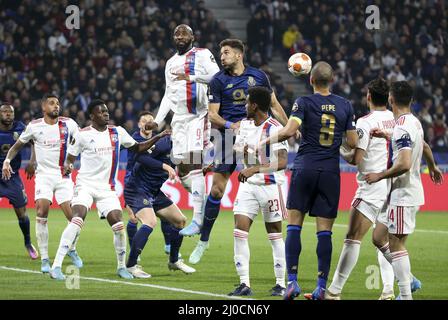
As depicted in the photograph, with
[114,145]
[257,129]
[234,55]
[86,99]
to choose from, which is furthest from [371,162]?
[86,99]

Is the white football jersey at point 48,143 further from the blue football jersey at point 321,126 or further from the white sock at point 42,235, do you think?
the blue football jersey at point 321,126

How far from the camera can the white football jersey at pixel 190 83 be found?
13.0 metres

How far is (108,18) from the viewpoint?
26578 millimetres

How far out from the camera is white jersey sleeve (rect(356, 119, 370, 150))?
10.1 m

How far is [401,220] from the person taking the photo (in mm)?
9336

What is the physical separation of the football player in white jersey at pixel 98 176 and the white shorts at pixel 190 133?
44.5 inches

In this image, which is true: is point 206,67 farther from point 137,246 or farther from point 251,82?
point 137,246

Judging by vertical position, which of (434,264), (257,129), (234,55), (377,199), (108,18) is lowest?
(434,264)

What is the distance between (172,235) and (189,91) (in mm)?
1908

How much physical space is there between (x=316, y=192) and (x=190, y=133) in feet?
11.6

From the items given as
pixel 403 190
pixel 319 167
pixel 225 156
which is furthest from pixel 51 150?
pixel 403 190

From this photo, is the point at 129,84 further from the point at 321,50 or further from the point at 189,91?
the point at 189,91

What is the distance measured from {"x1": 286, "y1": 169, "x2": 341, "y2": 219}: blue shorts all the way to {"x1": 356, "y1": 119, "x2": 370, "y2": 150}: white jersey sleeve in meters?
0.42

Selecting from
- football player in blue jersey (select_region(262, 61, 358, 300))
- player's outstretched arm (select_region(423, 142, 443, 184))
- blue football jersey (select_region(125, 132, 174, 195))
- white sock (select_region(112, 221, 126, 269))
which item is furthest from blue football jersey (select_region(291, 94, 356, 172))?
blue football jersey (select_region(125, 132, 174, 195))
